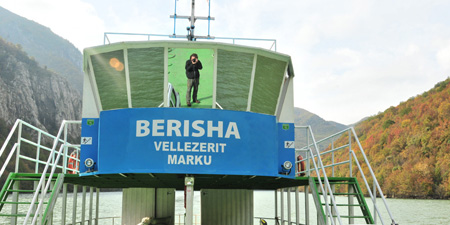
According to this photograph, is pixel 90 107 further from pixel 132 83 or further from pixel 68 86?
pixel 68 86

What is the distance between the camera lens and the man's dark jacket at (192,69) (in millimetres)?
9258

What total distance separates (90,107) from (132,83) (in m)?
1.30

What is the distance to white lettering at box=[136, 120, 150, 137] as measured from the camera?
8.52 m

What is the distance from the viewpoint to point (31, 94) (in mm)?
123250

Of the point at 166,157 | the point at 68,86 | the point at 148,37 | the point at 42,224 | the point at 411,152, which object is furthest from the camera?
the point at 68,86

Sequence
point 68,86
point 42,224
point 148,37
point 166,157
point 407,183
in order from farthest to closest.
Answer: point 68,86 < point 407,183 < point 148,37 < point 42,224 < point 166,157

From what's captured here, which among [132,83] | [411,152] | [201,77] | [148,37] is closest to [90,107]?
[132,83]

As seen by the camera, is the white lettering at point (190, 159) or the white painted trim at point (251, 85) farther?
the white painted trim at point (251, 85)

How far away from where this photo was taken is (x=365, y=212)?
1004 centimetres

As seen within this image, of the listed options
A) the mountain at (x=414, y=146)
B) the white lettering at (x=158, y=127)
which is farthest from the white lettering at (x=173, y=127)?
the mountain at (x=414, y=146)

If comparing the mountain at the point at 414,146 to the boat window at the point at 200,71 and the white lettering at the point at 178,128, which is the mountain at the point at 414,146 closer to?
the boat window at the point at 200,71

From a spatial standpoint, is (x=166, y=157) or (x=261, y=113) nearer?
(x=166, y=157)

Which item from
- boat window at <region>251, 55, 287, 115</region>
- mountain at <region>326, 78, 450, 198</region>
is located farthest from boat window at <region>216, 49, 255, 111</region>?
mountain at <region>326, 78, 450, 198</region>

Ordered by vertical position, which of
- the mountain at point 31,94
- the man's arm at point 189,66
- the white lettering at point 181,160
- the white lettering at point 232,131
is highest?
the mountain at point 31,94
